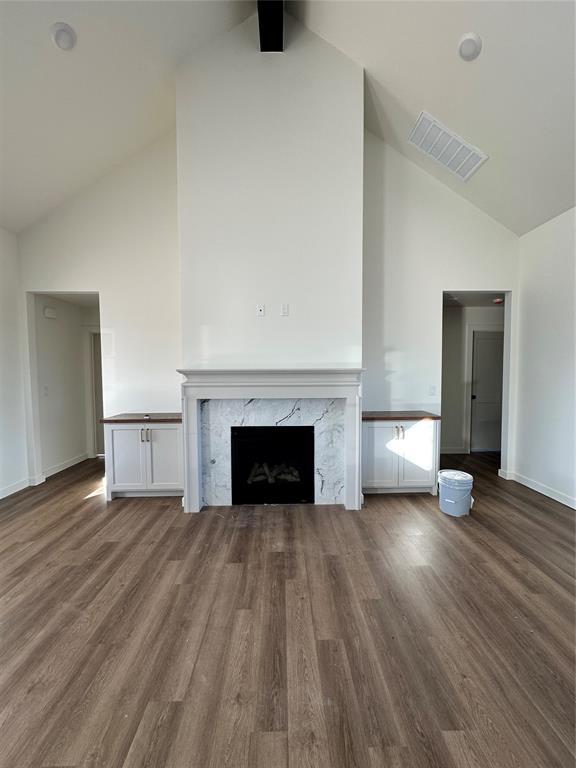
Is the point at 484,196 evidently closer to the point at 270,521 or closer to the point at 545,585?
the point at 545,585

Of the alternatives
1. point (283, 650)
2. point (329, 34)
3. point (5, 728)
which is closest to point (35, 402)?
point (5, 728)

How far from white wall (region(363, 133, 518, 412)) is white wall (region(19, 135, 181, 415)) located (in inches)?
92.3

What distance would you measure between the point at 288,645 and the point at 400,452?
7.68 ft

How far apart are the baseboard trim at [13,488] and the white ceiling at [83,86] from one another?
2.92m

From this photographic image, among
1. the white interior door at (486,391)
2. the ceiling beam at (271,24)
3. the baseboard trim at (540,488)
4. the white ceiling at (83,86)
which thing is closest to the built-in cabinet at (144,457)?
the white ceiling at (83,86)

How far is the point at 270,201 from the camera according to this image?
3.25 metres

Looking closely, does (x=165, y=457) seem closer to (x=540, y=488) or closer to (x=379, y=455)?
(x=379, y=455)

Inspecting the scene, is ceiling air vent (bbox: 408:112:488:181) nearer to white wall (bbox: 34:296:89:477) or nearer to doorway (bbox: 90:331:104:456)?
white wall (bbox: 34:296:89:477)

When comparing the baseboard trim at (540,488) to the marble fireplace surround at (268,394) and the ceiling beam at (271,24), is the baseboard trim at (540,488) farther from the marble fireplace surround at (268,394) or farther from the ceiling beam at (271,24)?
the ceiling beam at (271,24)

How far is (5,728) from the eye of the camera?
4.22ft

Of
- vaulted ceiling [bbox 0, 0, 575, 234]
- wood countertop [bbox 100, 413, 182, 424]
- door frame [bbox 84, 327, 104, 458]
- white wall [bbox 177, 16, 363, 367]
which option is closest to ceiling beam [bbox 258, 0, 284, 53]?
white wall [bbox 177, 16, 363, 367]

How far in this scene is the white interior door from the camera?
17.1 ft

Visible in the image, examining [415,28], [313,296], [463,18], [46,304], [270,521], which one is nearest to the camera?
[463,18]

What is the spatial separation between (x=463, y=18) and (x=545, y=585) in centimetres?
393
